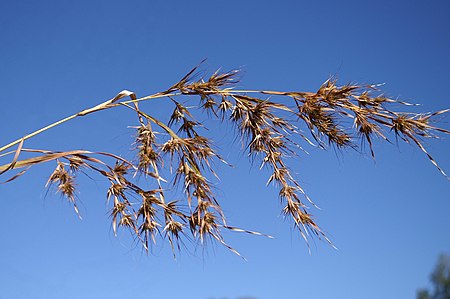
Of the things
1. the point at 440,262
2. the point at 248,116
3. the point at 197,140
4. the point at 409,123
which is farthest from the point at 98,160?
the point at 440,262

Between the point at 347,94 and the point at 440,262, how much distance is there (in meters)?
21.4

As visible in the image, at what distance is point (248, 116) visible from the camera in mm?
2248

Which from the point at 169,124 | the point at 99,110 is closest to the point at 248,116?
the point at 169,124

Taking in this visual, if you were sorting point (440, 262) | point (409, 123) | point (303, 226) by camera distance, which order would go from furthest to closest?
1. point (440, 262)
2. point (303, 226)
3. point (409, 123)

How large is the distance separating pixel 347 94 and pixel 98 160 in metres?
0.92

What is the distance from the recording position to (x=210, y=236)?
2174 millimetres

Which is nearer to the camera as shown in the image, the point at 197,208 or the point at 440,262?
the point at 197,208

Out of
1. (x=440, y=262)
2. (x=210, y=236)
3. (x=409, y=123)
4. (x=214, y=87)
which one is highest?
(x=440, y=262)

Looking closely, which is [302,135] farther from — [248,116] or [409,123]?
[409,123]

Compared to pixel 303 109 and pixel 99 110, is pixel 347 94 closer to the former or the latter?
pixel 303 109

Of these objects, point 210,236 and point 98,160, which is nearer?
point 210,236

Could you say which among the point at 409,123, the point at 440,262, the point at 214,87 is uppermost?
the point at 440,262

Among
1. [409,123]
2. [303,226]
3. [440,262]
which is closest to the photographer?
[409,123]

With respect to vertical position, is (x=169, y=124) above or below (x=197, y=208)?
above
